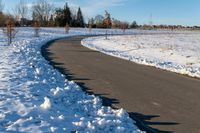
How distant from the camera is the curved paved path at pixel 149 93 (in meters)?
7.62

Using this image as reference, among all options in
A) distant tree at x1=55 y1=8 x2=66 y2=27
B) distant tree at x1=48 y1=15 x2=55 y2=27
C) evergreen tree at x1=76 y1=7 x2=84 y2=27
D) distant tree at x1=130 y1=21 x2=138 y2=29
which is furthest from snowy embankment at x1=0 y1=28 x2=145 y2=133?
distant tree at x1=130 y1=21 x2=138 y2=29

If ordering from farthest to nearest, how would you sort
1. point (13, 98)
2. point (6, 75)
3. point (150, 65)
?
point (150, 65)
point (6, 75)
point (13, 98)

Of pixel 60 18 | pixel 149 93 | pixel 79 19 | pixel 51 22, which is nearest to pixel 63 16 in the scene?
pixel 60 18

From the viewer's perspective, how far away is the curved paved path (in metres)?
7.62

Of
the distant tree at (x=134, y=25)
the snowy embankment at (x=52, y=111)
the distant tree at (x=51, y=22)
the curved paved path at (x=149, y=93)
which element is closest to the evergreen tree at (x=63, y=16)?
the distant tree at (x=51, y=22)

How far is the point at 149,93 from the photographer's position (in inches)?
416

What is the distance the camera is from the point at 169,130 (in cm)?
699

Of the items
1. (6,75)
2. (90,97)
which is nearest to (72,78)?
(6,75)

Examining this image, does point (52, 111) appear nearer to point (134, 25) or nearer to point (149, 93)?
point (149, 93)

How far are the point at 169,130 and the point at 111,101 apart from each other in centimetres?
267

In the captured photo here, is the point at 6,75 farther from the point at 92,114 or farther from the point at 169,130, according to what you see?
the point at 169,130

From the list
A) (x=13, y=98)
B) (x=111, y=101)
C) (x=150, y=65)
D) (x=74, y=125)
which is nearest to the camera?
(x=74, y=125)

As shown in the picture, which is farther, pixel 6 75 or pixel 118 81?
pixel 118 81

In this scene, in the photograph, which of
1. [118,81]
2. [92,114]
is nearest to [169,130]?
[92,114]
